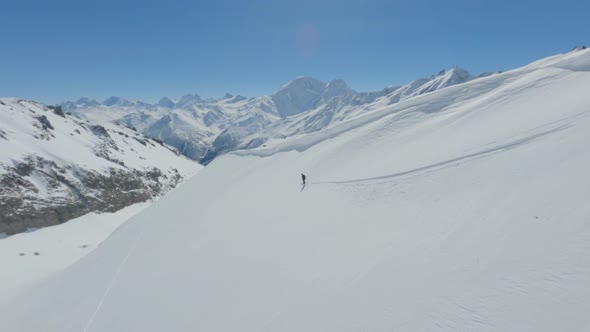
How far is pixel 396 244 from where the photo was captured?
1055 centimetres

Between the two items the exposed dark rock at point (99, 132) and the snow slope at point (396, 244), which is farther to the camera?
the exposed dark rock at point (99, 132)

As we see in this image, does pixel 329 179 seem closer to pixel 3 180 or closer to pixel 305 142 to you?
pixel 305 142

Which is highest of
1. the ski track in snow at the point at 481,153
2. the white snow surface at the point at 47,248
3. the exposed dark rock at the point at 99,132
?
the exposed dark rock at the point at 99,132

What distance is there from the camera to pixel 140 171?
110 meters

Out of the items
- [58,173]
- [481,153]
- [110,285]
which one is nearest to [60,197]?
[58,173]

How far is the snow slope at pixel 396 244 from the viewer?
733cm

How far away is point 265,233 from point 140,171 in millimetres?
110772

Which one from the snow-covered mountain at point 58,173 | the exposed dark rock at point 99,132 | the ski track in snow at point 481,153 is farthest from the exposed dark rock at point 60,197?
the ski track in snow at point 481,153

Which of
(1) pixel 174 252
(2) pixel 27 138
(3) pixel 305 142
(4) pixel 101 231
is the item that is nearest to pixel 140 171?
(2) pixel 27 138

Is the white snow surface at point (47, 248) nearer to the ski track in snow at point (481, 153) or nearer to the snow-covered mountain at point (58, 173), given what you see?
the snow-covered mountain at point (58, 173)

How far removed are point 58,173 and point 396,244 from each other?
96771mm

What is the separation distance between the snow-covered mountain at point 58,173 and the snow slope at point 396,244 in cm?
5822

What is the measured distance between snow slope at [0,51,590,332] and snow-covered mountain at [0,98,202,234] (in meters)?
58.2

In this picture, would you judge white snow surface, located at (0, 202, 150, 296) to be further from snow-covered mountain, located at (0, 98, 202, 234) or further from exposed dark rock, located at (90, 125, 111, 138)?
exposed dark rock, located at (90, 125, 111, 138)
